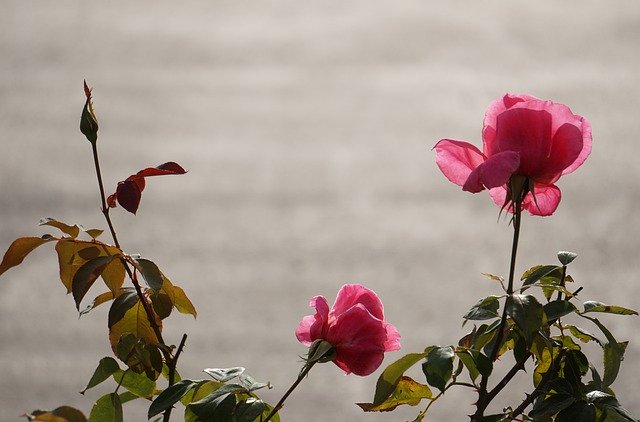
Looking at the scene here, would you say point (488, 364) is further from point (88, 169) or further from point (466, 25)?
point (466, 25)

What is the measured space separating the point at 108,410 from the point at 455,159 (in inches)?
7.0

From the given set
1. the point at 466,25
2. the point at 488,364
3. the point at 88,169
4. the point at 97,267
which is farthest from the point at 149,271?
the point at 466,25

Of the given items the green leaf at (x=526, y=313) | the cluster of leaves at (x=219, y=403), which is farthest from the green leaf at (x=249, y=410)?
the green leaf at (x=526, y=313)

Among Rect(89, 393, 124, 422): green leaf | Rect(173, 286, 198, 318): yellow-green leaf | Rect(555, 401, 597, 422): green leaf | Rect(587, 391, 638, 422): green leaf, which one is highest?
Rect(173, 286, 198, 318): yellow-green leaf

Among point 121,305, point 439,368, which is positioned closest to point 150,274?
point 121,305

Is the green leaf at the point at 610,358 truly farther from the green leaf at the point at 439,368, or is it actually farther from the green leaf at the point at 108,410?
the green leaf at the point at 108,410

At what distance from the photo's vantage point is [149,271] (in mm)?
396

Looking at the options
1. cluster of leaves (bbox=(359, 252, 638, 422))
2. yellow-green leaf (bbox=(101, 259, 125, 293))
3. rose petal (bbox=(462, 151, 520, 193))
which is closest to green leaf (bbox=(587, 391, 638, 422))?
cluster of leaves (bbox=(359, 252, 638, 422))

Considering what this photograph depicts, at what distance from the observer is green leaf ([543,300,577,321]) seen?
0.40 meters

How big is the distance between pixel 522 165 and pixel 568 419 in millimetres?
105

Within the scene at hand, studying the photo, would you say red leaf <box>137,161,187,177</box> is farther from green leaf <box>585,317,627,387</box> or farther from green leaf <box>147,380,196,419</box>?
green leaf <box>585,317,627,387</box>

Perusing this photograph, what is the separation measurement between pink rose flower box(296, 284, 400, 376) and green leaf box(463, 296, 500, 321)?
0.13 ft

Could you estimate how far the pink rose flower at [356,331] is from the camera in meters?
0.41

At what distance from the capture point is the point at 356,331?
41cm
